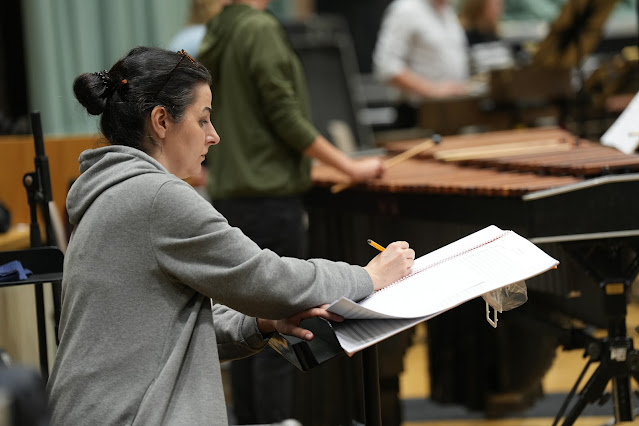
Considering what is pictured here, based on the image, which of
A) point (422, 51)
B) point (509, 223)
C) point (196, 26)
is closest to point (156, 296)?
point (509, 223)

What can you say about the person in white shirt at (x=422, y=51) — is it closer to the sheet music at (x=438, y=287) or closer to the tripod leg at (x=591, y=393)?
the tripod leg at (x=591, y=393)

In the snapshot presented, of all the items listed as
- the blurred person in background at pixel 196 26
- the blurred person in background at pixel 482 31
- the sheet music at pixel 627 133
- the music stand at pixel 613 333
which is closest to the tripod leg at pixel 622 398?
the music stand at pixel 613 333

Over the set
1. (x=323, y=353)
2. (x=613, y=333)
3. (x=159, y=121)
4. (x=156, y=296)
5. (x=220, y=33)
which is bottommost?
(x=613, y=333)

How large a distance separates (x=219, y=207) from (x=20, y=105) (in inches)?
111

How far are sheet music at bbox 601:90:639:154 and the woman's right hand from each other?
1263 mm

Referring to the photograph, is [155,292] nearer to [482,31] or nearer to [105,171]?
[105,171]

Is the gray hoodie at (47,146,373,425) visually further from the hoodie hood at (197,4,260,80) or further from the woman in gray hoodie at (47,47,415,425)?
the hoodie hood at (197,4,260,80)

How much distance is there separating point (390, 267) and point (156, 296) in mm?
428

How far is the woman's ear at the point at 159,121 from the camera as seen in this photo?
69.6 inches

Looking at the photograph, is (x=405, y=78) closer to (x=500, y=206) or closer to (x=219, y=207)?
(x=219, y=207)

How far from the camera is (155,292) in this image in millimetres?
1661

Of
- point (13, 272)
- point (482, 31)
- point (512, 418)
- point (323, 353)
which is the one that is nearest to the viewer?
point (323, 353)

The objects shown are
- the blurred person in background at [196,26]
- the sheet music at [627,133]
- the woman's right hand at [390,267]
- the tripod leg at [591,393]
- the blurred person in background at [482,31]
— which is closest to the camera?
the woman's right hand at [390,267]

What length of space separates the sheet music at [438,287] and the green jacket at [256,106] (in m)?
1.40
